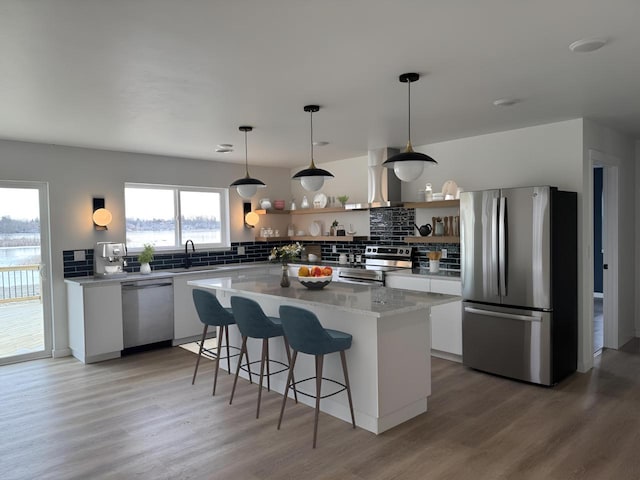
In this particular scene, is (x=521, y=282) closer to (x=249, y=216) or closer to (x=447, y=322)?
(x=447, y=322)

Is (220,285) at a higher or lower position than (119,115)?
lower

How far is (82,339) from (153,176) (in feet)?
7.40

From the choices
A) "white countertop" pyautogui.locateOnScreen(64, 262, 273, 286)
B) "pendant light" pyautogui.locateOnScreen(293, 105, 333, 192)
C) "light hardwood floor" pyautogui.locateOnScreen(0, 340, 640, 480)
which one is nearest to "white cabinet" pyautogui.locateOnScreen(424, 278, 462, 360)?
"light hardwood floor" pyautogui.locateOnScreen(0, 340, 640, 480)

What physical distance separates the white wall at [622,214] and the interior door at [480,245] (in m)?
0.96

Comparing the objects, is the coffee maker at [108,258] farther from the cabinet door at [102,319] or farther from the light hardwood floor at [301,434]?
the light hardwood floor at [301,434]

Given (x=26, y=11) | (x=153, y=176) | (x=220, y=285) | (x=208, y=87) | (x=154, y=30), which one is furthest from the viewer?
(x=153, y=176)

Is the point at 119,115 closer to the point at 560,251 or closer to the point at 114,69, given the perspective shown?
the point at 114,69

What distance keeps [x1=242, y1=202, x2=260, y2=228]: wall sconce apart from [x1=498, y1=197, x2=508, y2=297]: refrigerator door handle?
3.98 m

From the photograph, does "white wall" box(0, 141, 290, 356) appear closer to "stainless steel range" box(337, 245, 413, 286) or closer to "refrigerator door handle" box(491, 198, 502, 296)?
"stainless steel range" box(337, 245, 413, 286)

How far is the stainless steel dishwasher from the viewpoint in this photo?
546cm

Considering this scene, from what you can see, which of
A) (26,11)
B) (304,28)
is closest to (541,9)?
(304,28)

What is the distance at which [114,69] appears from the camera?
2875mm

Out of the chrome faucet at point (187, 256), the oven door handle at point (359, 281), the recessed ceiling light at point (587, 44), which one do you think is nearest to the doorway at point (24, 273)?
the chrome faucet at point (187, 256)

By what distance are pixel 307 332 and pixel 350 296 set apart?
0.63 metres
